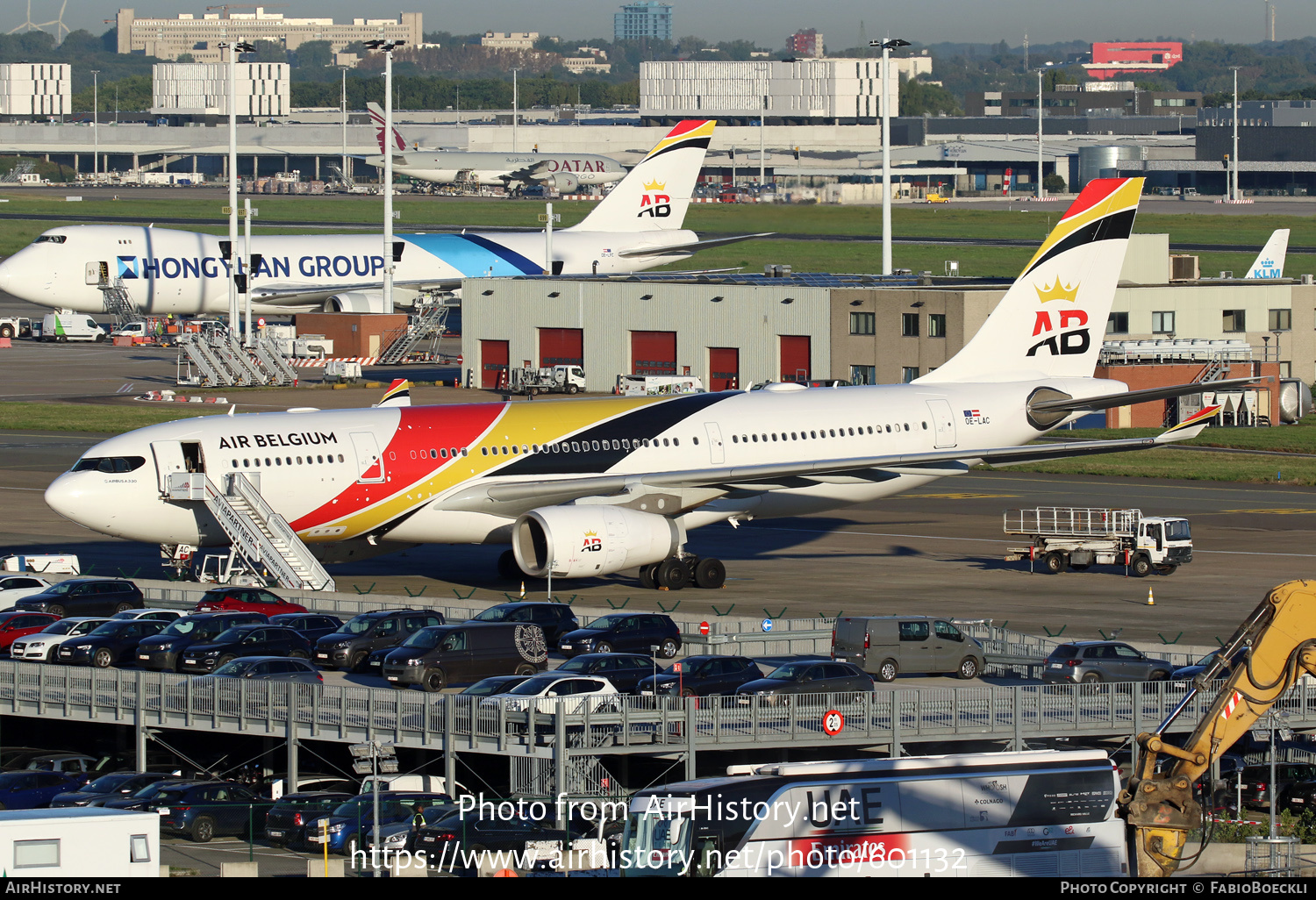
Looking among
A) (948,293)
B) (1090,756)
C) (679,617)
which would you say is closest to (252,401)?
(948,293)

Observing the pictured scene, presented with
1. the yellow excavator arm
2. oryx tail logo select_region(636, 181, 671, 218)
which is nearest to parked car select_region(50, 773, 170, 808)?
the yellow excavator arm

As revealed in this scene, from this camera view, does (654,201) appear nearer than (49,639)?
No

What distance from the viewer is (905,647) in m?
38.8

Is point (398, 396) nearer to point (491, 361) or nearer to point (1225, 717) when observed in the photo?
point (1225, 717)

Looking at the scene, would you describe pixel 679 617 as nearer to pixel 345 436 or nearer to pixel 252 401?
pixel 345 436

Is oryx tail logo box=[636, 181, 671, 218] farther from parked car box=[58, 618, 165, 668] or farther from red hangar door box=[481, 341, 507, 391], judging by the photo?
parked car box=[58, 618, 165, 668]

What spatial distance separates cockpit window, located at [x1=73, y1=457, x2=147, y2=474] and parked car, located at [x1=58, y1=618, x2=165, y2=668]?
775cm

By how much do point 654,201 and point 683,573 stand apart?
74.3 m

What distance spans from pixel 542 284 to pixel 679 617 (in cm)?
5822

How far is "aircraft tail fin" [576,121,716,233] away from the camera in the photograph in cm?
11981

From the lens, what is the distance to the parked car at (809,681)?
35.1m

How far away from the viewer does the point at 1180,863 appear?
89.5 feet

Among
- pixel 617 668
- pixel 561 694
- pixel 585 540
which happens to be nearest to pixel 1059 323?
pixel 585 540

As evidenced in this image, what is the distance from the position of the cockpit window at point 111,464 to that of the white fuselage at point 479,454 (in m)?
0.07
